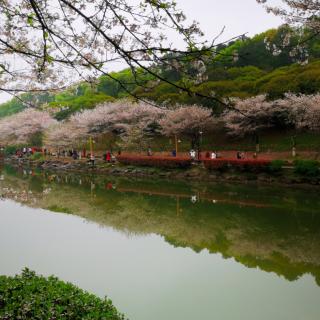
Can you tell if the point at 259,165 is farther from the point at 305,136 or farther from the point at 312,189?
the point at 305,136

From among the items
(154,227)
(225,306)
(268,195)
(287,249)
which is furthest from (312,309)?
(268,195)

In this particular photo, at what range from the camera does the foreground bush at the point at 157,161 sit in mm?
27188

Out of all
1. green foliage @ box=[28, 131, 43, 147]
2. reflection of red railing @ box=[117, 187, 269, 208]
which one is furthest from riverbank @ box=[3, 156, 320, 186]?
green foliage @ box=[28, 131, 43, 147]

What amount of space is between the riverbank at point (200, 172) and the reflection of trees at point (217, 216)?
197 centimetres

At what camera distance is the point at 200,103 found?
33.6 metres

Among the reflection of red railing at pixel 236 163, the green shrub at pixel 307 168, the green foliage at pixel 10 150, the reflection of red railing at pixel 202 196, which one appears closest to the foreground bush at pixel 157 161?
the reflection of red railing at pixel 236 163

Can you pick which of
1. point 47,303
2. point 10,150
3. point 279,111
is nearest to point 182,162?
point 279,111

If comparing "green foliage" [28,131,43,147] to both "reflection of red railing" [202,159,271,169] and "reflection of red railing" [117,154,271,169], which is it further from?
"reflection of red railing" [202,159,271,169]

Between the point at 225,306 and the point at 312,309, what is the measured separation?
1.76 meters

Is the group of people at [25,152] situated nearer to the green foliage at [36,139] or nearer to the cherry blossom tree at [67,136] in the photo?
the green foliage at [36,139]

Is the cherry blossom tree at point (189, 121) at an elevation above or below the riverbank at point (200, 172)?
above

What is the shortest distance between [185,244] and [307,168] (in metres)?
11.5

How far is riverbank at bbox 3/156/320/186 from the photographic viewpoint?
21094 mm

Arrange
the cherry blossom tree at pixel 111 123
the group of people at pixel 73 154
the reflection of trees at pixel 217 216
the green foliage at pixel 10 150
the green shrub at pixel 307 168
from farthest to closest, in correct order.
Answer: the green foliage at pixel 10 150, the group of people at pixel 73 154, the cherry blossom tree at pixel 111 123, the green shrub at pixel 307 168, the reflection of trees at pixel 217 216
